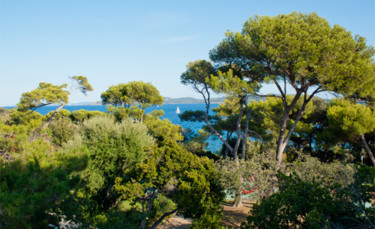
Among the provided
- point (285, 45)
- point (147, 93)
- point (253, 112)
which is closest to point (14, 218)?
point (285, 45)

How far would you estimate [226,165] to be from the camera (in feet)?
33.7

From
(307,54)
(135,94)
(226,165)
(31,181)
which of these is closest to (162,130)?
(135,94)

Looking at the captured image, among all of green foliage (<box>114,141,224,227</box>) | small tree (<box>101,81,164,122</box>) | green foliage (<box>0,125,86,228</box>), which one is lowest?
green foliage (<box>114,141,224,227</box>)

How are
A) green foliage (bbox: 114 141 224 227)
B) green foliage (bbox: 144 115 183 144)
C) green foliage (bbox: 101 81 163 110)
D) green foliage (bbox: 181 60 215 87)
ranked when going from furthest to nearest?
green foliage (bbox: 101 81 163 110), green foliage (bbox: 144 115 183 144), green foliage (bbox: 181 60 215 87), green foliage (bbox: 114 141 224 227)

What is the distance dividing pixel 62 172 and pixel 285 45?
946cm

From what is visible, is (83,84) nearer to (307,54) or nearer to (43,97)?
(43,97)

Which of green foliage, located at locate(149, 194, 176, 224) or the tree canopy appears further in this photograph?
green foliage, located at locate(149, 194, 176, 224)

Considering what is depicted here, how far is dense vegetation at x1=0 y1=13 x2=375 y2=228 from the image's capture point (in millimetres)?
5066

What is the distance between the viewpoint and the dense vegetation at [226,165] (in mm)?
5066

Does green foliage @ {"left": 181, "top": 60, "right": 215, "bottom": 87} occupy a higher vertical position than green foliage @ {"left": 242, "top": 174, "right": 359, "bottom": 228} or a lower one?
higher

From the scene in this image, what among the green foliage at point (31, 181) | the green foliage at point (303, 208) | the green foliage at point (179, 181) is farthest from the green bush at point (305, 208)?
the green foliage at point (31, 181)

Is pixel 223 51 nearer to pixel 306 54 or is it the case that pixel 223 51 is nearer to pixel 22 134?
pixel 306 54

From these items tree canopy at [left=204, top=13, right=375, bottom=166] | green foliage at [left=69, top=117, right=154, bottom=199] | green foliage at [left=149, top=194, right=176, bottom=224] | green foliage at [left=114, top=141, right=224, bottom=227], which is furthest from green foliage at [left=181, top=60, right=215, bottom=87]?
green foliage at [left=149, top=194, right=176, bottom=224]

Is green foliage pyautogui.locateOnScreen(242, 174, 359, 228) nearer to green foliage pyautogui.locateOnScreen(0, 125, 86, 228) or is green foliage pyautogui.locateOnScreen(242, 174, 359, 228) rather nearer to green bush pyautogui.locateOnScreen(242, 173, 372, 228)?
green bush pyautogui.locateOnScreen(242, 173, 372, 228)
